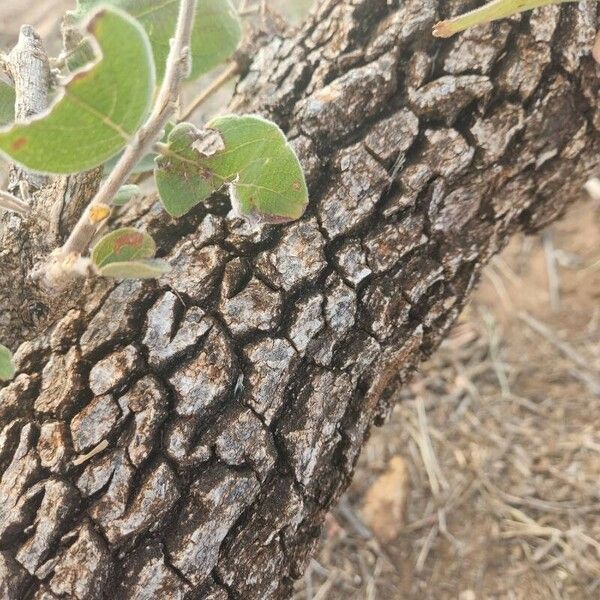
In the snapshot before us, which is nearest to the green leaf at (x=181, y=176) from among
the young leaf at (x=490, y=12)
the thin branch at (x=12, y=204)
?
the thin branch at (x=12, y=204)

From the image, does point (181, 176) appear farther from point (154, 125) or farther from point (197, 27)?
point (197, 27)

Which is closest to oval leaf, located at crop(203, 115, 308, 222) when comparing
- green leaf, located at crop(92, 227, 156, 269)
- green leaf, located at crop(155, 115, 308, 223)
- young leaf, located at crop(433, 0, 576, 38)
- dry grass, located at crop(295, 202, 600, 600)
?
green leaf, located at crop(155, 115, 308, 223)

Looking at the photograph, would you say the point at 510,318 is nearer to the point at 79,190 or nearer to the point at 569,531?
the point at 569,531

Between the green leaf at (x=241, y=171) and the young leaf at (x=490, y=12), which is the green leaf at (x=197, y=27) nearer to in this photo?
the green leaf at (x=241, y=171)

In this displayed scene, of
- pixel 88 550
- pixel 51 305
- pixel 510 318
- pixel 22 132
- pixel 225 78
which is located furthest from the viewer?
pixel 510 318

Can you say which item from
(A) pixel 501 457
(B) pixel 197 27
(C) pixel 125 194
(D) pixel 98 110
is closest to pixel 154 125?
(D) pixel 98 110

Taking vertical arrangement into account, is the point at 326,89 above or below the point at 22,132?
below

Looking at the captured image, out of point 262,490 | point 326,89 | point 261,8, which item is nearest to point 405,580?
point 262,490

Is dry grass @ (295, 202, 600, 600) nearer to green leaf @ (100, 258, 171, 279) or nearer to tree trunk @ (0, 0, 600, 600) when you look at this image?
tree trunk @ (0, 0, 600, 600)
